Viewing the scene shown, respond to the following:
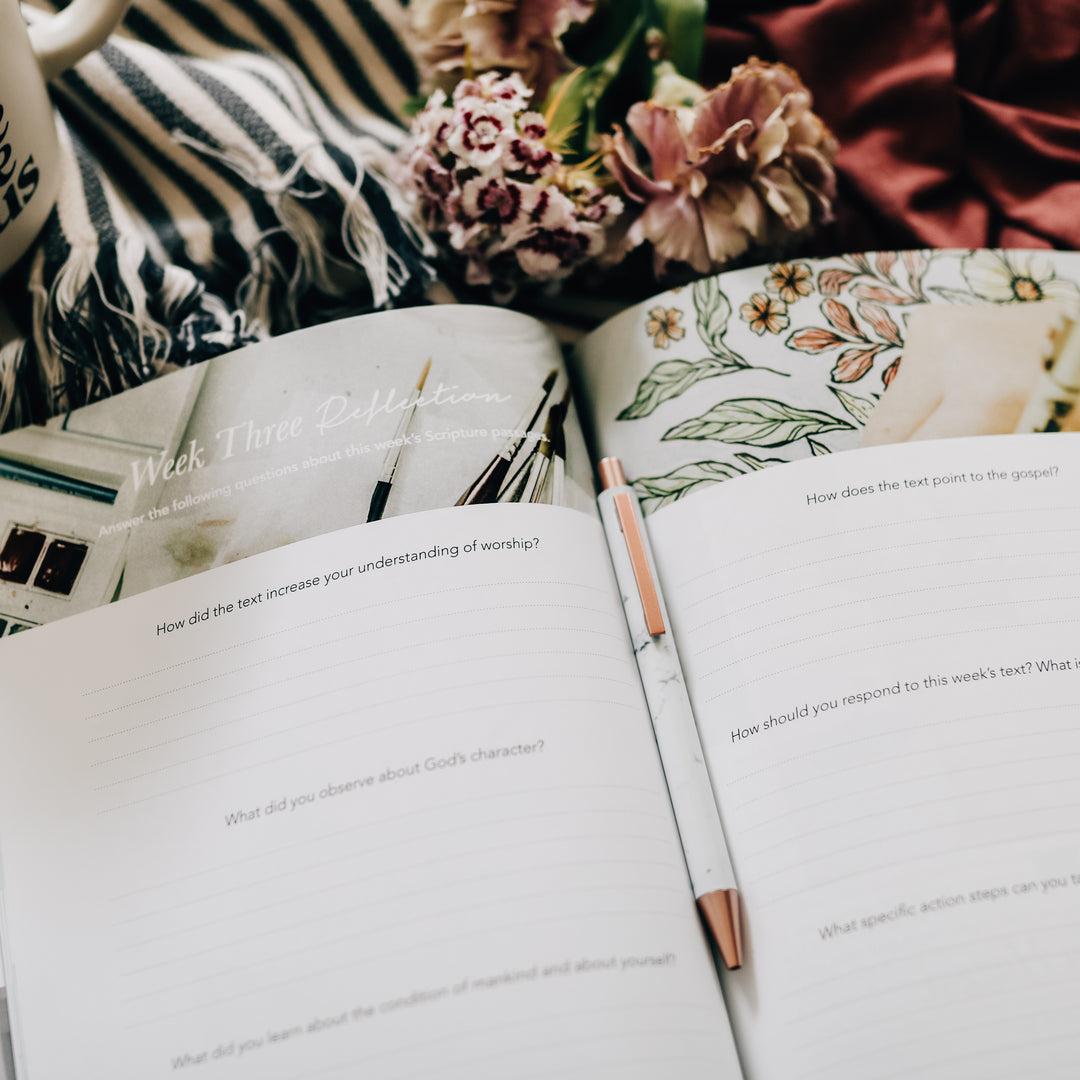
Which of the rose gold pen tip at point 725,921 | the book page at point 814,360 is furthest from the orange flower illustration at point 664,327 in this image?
the rose gold pen tip at point 725,921

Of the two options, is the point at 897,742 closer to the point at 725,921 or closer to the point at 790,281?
the point at 725,921

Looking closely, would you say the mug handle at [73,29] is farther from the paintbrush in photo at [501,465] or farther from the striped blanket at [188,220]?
the paintbrush in photo at [501,465]

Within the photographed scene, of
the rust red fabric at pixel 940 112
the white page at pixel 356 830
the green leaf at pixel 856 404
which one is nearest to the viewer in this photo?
the white page at pixel 356 830

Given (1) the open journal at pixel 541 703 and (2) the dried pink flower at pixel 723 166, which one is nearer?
(1) the open journal at pixel 541 703

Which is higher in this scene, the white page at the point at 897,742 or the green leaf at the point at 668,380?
the green leaf at the point at 668,380

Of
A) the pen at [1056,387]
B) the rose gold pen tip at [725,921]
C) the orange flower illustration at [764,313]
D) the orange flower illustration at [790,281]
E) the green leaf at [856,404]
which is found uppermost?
the orange flower illustration at [790,281]

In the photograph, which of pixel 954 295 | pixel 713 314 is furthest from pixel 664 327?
pixel 954 295

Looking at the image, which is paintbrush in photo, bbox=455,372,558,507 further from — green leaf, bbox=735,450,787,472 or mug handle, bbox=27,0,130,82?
mug handle, bbox=27,0,130,82

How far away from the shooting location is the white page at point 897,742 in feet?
1.03

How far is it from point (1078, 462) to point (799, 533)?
14 cm

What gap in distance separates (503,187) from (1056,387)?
28cm

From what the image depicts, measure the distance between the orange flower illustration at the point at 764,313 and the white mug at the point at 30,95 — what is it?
32 cm

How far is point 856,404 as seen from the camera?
42cm

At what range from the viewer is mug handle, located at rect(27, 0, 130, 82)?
0.40 metres
